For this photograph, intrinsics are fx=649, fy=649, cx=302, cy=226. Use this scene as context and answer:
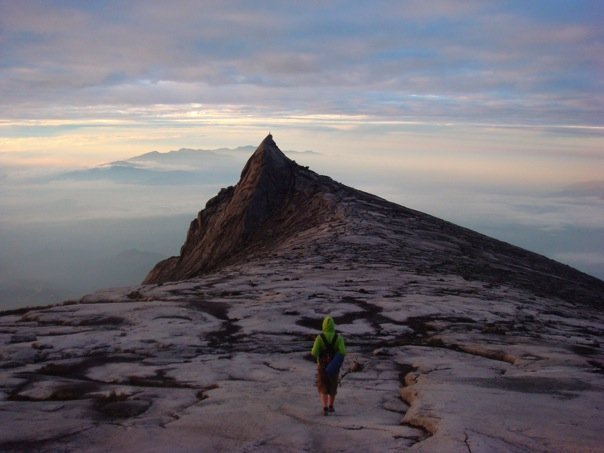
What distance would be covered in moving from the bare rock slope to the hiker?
323 millimetres

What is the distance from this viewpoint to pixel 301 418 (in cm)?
1118

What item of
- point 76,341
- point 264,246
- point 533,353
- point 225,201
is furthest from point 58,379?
point 225,201

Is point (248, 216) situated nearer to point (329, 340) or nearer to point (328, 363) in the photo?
point (329, 340)

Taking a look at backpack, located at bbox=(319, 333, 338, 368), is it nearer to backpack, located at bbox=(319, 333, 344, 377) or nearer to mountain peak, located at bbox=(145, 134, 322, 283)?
backpack, located at bbox=(319, 333, 344, 377)

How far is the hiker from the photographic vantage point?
11.7 m

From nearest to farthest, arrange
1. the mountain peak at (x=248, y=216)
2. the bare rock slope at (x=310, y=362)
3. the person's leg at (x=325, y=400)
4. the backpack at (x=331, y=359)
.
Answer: the bare rock slope at (x=310, y=362) → the person's leg at (x=325, y=400) → the backpack at (x=331, y=359) → the mountain peak at (x=248, y=216)

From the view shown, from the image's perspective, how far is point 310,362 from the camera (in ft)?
53.3

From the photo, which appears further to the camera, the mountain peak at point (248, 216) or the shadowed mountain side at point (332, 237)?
the mountain peak at point (248, 216)

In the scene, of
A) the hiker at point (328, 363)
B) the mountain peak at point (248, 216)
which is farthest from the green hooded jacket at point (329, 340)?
the mountain peak at point (248, 216)

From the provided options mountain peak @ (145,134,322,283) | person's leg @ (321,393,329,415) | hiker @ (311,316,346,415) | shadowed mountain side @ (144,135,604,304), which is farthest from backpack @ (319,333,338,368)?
mountain peak @ (145,134,322,283)

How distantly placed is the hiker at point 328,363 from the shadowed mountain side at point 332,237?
1953 cm

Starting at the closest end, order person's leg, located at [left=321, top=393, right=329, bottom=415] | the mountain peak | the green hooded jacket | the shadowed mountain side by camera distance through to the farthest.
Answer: person's leg, located at [left=321, top=393, right=329, bottom=415], the green hooded jacket, the shadowed mountain side, the mountain peak

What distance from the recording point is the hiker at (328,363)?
11.7 m

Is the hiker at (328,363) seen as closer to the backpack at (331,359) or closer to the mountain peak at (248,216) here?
the backpack at (331,359)
